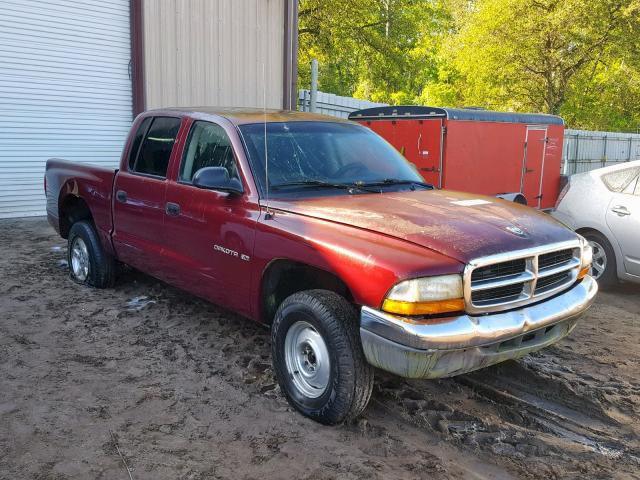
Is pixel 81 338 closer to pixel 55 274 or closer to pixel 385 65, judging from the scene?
pixel 55 274

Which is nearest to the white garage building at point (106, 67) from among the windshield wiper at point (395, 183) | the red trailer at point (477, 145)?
the red trailer at point (477, 145)

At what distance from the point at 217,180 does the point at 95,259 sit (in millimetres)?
2539

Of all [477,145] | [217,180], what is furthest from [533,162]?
[217,180]

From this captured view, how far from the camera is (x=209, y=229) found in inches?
170

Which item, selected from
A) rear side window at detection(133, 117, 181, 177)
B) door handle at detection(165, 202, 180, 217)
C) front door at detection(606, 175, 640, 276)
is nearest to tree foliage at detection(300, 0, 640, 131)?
front door at detection(606, 175, 640, 276)

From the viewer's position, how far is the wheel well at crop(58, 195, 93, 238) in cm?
627

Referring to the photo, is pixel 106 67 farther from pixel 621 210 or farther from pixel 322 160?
pixel 621 210

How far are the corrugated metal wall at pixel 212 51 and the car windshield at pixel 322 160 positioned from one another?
7862mm

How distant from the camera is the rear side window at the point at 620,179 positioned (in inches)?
261

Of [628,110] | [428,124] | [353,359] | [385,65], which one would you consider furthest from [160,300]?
[628,110]

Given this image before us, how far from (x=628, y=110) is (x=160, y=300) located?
3090 centimetres

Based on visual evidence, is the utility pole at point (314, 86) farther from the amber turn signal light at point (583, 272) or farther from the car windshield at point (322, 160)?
the amber turn signal light at point (583, 272)

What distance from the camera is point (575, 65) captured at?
2541 centimetres

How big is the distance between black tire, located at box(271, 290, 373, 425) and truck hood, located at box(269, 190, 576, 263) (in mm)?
483
